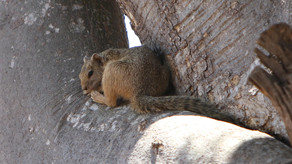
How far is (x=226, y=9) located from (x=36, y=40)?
155 cm

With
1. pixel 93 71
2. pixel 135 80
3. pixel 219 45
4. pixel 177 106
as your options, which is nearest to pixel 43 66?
pixel 135 80

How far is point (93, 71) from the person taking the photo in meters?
3.74

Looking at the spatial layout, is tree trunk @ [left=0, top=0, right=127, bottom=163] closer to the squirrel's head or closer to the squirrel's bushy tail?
the squirrel's head

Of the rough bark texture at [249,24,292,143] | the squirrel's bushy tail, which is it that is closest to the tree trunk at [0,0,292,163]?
the squirrel's bushy tail

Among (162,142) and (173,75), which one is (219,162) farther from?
(173,75)

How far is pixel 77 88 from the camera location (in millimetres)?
2822

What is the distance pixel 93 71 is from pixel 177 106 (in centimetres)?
145

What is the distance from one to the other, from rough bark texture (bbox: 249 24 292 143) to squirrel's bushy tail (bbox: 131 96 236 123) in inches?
26.2

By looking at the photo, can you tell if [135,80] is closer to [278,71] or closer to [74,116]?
[74,116]

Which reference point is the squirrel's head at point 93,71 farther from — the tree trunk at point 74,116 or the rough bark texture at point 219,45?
the rough bark texture at point 219,45

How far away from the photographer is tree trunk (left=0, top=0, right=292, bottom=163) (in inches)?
70.1

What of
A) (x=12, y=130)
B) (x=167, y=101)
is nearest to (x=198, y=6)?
(x=167, y=101)

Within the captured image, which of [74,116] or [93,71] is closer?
[74,116]

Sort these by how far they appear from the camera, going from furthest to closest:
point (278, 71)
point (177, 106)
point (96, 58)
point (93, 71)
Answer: point (93, 71) → point (96, 58) → point (177, 106) → point (278, 71)
